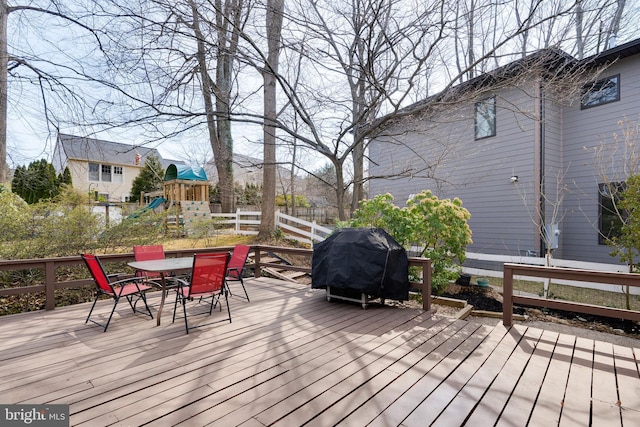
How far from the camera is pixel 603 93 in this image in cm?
757

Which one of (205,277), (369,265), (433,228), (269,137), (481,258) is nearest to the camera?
(205,277)

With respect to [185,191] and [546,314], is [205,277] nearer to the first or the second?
[546,314]

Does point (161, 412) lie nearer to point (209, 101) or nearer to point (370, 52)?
point (370, 52)

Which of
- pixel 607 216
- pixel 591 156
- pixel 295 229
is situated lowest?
pixel 295 229

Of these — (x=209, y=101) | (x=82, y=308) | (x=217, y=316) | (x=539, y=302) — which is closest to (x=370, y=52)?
(x=209, y=101)

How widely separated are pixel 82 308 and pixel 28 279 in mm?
1730

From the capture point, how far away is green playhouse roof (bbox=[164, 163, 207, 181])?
1305 cm

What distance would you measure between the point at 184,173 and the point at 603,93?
13.7 meters

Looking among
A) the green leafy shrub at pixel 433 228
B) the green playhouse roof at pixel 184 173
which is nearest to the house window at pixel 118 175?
the green playhouse roof at pixel 184 173

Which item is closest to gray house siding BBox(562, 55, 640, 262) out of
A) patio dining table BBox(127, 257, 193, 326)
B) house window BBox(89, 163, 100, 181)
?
patio dining table BBox(127, 257, 193, 326)

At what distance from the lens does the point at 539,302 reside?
3.65m

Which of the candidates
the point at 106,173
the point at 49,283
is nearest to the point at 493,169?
the point at 49,283

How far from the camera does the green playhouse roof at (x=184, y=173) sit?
13.1 m

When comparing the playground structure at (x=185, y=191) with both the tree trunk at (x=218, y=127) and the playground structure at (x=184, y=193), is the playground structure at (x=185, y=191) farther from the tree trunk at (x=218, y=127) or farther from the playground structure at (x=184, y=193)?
the tree trunk at (x=218, y=127)
